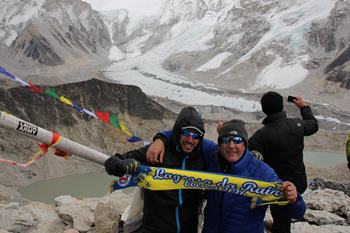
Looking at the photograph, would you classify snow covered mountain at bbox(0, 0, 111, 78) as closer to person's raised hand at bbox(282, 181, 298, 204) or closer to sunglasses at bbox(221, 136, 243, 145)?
sunglasses at bbox(221, 136, 243, 145)

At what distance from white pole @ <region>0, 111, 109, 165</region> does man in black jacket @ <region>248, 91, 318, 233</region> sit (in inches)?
66.3

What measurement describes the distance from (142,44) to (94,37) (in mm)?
17366

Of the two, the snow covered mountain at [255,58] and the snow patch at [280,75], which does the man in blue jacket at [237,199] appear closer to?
the snow covered mountain at [255,58]

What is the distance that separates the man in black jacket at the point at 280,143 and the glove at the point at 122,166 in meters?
1.47

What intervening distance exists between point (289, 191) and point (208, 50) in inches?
4469

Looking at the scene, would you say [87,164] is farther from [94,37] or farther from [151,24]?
[151,24]

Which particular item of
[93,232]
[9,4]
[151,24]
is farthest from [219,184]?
[151,24]

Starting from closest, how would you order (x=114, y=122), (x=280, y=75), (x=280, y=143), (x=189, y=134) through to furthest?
(x=189, y=134), (x=280, y=143), (x=114, y=122), (x=280, y=75)

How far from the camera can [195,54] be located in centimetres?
11662

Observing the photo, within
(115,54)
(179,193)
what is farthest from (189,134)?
(115,54)

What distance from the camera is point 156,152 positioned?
11.0 feet

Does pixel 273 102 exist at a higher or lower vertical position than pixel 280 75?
lower

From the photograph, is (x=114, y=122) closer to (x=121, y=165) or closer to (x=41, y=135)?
(x=41, y=135)

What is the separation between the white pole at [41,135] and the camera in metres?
3.14
